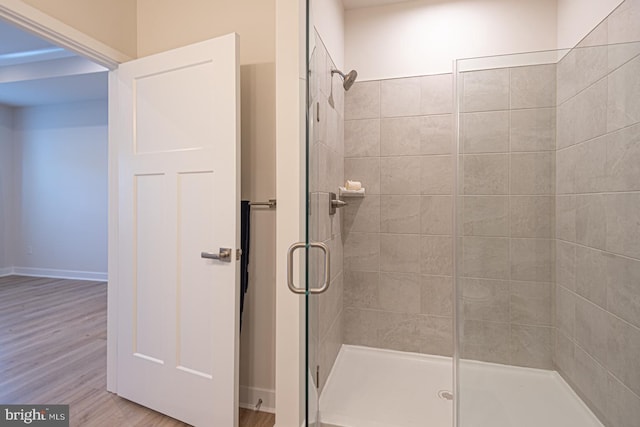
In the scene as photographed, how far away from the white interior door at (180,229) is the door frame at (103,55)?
6 cm

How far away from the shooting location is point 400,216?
2.23 meters

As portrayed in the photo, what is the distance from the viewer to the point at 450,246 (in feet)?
7.01

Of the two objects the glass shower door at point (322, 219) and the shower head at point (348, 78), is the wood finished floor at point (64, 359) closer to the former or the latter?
the glass shower door at point (322, 219)

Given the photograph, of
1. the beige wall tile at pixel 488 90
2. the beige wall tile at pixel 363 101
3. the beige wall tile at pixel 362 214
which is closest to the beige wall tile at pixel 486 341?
the beige wall tile at pixel 362 214

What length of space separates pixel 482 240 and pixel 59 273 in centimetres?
572

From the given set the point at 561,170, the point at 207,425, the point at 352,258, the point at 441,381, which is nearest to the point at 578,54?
the point at 561,170

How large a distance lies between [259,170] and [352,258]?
996 mm

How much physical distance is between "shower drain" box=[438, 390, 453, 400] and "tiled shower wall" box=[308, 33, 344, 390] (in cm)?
64

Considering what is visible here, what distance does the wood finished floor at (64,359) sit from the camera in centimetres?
168

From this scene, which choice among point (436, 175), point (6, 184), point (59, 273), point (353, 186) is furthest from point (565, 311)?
point (6, 184)

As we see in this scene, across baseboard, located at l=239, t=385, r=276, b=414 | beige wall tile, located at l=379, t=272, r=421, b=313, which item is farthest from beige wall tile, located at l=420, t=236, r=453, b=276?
baseboard, located at l=239, t=385, r=276, b=414

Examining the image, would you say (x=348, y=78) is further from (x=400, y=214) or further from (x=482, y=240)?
(x=482, y=240)

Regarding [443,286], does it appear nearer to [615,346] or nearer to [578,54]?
[615,346]

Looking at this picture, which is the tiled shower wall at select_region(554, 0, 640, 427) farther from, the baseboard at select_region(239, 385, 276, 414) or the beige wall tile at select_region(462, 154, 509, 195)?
the baseboard at select_region(239, 385, 276, 414)
